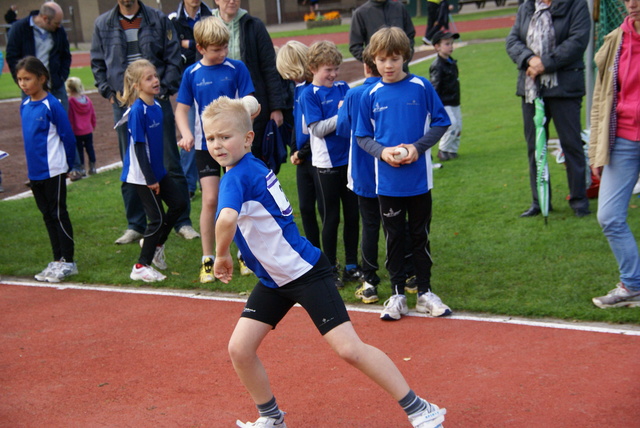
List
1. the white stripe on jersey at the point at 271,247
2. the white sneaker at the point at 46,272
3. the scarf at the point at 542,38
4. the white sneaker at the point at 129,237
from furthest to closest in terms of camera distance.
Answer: the white sneaker at the point at 129,237 → the scarf at the point at 542,38 → the white sneaker at the point at 46,272 → the white stripe on jersey at the point at 271,247

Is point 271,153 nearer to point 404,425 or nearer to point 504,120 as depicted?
point 404,425

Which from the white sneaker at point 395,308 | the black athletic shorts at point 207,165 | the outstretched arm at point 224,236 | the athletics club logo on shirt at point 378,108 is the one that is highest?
the athletics club logo on shirt at point 378,108

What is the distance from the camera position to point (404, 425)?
14.1 feet

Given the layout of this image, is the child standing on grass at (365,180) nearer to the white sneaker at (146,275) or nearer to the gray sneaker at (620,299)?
the gray sneaker at (620,299)

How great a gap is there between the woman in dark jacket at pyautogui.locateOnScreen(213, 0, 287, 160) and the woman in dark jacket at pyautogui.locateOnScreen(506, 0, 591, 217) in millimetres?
2569

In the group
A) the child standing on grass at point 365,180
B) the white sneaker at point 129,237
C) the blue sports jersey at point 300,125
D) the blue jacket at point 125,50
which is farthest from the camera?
the white sneaker at point 129,237

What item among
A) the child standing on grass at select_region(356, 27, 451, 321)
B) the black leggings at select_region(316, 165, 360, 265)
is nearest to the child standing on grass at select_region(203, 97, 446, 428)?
the child standing on grass at select_region(356, 27, 451, 321)

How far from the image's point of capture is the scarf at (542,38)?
7.80m

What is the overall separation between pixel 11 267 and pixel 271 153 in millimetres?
3045

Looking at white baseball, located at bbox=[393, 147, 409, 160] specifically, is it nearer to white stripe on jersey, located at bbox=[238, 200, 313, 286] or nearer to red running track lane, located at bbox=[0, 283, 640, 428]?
red running track lane, located at bbox=[0, 283, 640, 428]

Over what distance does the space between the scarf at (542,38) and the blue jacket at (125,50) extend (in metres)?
3.88

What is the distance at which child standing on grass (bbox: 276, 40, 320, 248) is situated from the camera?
6.75 m

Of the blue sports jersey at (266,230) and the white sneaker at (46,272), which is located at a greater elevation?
the blue sports jersey at (266,230)

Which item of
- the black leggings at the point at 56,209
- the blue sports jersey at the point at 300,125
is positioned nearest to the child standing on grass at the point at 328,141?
the blue sports jersey at the point at 300,125
